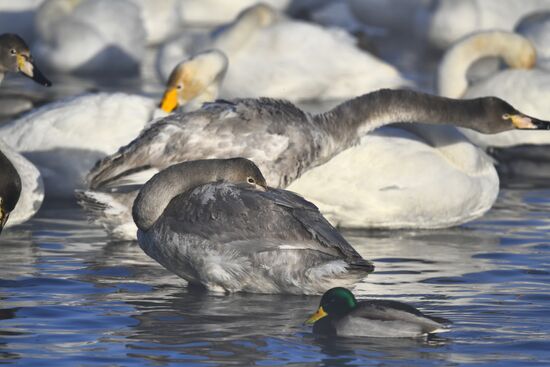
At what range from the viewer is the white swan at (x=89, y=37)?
19003 mm

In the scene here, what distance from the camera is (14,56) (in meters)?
11.5

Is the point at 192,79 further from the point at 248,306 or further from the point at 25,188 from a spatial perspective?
the point at 248,306

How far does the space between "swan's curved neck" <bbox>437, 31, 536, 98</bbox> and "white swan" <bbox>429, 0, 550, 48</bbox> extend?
6.09 metres

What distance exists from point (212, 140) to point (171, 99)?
2.51 m

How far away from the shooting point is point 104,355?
24.0 feet

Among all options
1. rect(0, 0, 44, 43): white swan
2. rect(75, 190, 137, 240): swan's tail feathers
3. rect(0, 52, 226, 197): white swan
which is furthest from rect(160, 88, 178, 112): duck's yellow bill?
rect(0, 0, 44, 43): white swan

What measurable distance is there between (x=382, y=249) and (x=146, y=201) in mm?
2149

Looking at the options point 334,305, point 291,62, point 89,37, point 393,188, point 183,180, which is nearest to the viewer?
point 334,305

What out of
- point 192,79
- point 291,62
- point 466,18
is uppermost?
point 466,18

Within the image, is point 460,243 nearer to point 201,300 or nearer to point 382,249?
point 382,249

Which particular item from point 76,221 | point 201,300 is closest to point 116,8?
point 76,221

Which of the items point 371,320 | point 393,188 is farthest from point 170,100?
point 371,320

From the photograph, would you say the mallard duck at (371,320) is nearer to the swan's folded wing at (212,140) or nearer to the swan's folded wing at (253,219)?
the swan's folded wing at (253,219)

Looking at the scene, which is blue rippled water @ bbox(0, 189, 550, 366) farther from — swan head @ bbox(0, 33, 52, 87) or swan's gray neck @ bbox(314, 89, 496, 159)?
swan head @ bbox(0, 33, 52, 87)
